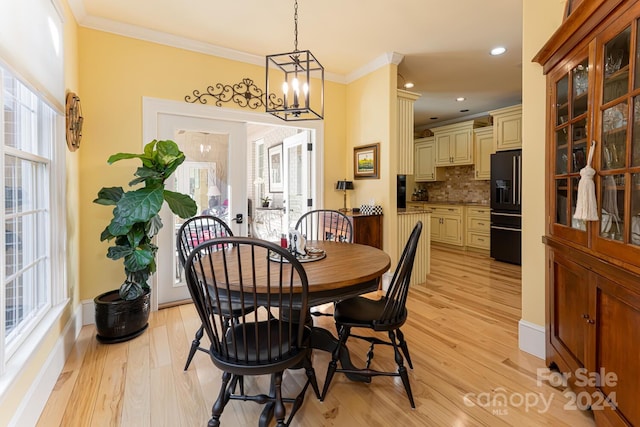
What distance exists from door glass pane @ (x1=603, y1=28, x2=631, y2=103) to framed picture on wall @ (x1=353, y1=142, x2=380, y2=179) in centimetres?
242

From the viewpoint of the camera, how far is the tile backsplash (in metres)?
6.20


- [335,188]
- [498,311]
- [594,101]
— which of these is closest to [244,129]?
[335,188]

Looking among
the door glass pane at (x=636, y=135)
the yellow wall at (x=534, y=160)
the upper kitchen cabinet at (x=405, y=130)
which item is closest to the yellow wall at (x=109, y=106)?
the upper kitchen cabinet at (x=405, y=130)

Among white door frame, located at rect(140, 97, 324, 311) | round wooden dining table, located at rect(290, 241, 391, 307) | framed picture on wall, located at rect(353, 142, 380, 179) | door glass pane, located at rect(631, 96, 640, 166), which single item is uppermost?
white door frame, located at rect(140, 97, 324, 311)

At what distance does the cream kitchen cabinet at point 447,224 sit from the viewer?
19.9ft

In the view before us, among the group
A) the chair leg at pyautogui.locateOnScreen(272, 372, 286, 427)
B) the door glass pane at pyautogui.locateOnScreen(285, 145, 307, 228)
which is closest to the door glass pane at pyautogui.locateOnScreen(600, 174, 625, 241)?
the chair leg at pyautogui.locateOnScreen(272, 372, 286, 427)

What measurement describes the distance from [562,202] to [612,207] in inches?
19.6

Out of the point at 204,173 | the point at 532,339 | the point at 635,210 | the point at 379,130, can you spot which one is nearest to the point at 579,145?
the point at 635,210

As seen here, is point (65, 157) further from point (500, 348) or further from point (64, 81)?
point (500, 348)

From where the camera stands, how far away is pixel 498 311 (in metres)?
3.04

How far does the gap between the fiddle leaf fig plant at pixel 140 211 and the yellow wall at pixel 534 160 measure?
8.61 feet

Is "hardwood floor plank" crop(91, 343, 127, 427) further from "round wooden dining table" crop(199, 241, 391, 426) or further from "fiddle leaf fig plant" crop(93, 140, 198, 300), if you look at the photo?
"round wooden dining table" crop(199, 241, 391, 426)

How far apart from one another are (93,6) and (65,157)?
1.38 m

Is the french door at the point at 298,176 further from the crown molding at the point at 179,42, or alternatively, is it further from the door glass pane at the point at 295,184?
the crown molding at the point at 179,42
